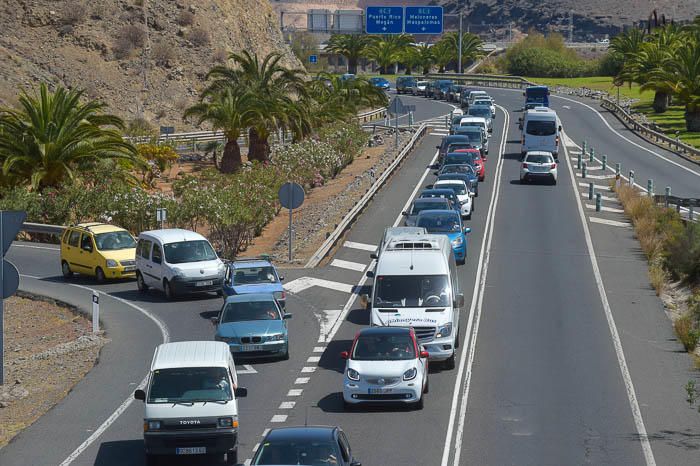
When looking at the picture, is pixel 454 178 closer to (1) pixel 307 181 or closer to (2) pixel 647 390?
(1) pixel 307 181

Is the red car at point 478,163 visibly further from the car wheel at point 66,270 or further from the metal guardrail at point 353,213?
the car wheel at point 66,270

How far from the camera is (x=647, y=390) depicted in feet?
74.4

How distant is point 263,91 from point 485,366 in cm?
3871

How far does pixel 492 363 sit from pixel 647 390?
3452 millimetres

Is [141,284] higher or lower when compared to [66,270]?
higher

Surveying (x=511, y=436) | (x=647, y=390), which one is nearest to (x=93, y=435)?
(x=511, y=436)

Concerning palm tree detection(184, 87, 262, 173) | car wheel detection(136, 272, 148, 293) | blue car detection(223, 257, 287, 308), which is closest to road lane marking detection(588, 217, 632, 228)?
blue car detection(223, 257, 287, 308)

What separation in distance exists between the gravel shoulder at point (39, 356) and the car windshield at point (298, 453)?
6.89 m

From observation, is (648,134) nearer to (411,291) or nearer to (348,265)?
(348,265)

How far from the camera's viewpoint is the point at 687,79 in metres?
Answer: 77.6

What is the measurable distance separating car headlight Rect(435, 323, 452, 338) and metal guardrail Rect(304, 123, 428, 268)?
12.6m

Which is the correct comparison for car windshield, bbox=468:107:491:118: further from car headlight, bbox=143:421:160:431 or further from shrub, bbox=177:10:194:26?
car headlight, bbox=143:421:160:431

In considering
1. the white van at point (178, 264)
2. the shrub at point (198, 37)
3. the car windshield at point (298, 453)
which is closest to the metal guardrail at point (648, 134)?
the shrub at point (198, 37)

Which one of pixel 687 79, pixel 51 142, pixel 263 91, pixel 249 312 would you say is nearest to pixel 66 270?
pixel 51 142
